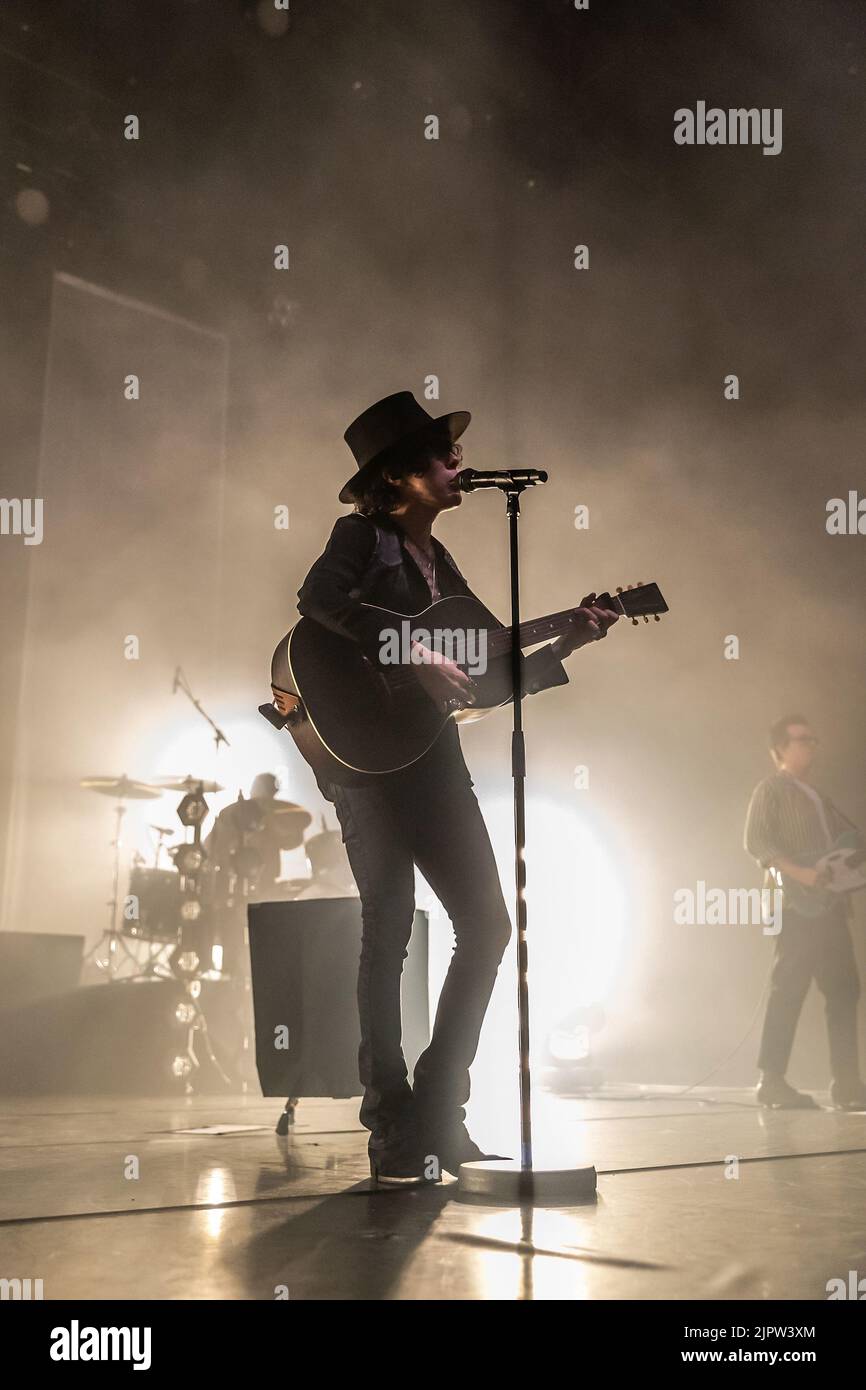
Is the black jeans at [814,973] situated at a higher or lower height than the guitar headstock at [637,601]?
lower

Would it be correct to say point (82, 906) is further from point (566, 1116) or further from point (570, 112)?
point (570, 112)

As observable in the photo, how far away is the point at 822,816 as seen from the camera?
4.56m

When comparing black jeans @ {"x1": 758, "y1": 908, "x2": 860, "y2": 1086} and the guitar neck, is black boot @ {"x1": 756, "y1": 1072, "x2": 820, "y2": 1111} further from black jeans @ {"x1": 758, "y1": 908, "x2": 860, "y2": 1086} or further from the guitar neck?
the guitar neck

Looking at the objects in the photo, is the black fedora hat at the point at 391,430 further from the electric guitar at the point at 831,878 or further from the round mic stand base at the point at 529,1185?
the electric guitar at the point at 831,878

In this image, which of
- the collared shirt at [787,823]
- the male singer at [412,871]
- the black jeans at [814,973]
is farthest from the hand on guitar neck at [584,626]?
the black jeans at [814,973]

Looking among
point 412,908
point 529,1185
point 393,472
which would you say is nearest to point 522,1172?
point 529,1185

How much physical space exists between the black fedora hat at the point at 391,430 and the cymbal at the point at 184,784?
3.64 meters

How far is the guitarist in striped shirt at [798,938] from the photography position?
4.34 meters

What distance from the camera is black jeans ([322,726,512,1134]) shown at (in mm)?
2273

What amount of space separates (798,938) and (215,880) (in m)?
3.00

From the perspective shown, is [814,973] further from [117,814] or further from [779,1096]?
[117,814]

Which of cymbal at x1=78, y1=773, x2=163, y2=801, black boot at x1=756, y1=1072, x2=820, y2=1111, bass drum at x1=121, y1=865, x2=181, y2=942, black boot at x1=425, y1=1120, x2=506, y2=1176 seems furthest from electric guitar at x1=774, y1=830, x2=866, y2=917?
cymbal at x1=78, y1=773, x2=163, y2=801

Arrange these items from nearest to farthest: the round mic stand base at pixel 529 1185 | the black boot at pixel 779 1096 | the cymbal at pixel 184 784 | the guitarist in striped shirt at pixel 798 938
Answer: the round mic stand base at pixel 529 1185 → the black boot at pixel 779 1096 → the guitarist in striped shirt at pixel 798 938 → the cymbal at pixel 184 784

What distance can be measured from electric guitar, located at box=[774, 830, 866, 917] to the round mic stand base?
270 centimetres
